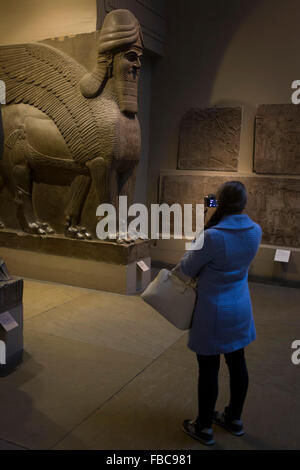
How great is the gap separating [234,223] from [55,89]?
3945 millimetres

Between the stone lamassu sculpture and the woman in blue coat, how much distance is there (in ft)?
9.95

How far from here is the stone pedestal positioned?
18.2 ft

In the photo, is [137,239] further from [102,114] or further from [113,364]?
[113,364]

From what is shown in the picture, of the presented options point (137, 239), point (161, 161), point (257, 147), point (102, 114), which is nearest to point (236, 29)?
point (257, 147)

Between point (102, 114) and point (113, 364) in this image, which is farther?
point (102, 114)

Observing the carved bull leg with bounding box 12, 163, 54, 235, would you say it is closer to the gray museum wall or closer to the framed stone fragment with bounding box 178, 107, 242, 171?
the gray museum wall

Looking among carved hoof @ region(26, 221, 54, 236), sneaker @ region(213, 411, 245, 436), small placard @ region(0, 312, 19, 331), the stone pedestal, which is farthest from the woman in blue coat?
carved hoof @ region(26, 221, 54, 236)

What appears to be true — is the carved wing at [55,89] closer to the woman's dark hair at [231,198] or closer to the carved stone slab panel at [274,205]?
the carved stone slab panel at [274,205]

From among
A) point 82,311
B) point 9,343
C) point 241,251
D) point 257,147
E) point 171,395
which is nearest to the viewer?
point 241,251

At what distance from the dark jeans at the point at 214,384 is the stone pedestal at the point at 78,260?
2.93 m

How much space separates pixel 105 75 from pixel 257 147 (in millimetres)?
2470

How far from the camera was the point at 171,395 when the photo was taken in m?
3.21

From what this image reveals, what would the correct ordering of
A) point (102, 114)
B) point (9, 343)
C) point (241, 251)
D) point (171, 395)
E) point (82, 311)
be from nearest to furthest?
point (241, 251) → point (171, 395) → point (9, 343) → point (82, 311) → point (102, 114)

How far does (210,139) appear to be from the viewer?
6.91m
